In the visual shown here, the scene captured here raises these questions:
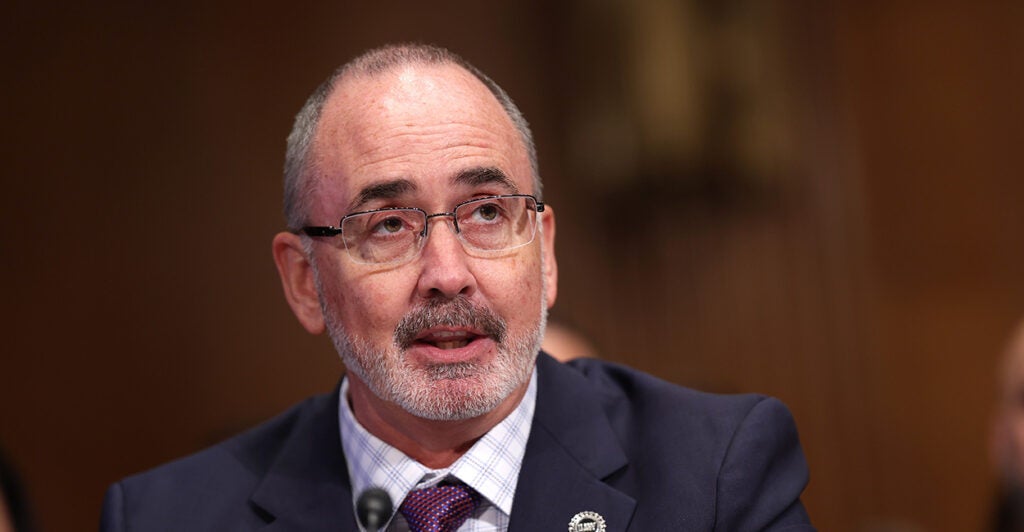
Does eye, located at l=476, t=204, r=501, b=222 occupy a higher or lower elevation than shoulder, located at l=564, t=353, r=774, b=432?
higher

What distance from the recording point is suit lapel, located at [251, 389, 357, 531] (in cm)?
224

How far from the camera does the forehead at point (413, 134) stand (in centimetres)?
212

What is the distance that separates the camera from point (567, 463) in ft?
7.23

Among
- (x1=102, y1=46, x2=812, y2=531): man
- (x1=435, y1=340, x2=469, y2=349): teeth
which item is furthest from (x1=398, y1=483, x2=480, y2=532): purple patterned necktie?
(x1=435, y1=340, x2=469, y2=349): teeth

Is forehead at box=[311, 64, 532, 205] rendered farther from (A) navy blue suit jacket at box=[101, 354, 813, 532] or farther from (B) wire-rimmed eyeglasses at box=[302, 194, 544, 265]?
(A) navy blue suit jacket at box=[101, 354, 813, 532]

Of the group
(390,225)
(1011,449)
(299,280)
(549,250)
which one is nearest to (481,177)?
(390,225)

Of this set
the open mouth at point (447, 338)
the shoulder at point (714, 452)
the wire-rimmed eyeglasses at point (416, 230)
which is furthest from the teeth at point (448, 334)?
the shoulder at point (714, 452)

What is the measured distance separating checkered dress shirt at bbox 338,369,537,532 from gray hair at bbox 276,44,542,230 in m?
0.42

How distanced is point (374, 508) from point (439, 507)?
0.23 m

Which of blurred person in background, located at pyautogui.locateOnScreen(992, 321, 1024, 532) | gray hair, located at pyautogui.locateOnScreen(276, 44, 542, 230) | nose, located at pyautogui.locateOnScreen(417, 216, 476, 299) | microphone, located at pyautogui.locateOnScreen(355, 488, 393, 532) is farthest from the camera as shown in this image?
blurred person in background, located at pyautogui.locateOnScreen(992, 321, 1024, 532)

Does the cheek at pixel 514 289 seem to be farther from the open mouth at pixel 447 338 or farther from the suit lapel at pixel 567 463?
the suit lapel at pixel 567 463

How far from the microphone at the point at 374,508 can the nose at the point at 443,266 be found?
1.09ft

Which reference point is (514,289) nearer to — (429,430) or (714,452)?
(429,430)

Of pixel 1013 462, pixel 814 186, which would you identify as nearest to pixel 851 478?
pixel 814 186
